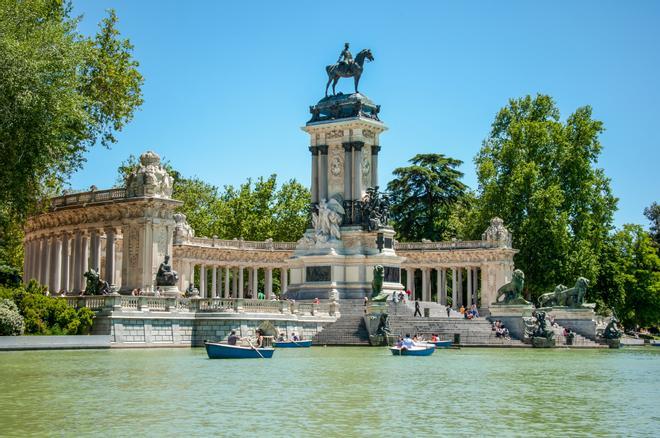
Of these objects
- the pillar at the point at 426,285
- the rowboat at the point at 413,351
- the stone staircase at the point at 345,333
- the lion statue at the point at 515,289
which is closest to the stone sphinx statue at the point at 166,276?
the stone staircase at the point at 345,333

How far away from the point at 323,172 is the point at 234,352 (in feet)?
102

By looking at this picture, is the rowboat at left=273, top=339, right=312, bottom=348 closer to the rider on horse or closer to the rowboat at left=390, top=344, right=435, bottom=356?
the rowboat at left=390, top=344, right=435, bottom=356

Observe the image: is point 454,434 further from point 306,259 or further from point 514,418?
point 306,259

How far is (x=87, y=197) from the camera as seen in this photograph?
6003 cm

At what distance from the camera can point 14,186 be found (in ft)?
145

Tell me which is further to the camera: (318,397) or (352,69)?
(352,69)

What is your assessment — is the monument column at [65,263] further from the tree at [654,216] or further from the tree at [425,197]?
the tree at [654,216]

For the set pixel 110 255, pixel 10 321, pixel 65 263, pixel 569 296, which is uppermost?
pixel 110 255

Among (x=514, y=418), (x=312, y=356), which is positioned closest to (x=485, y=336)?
(x=312, y=356)

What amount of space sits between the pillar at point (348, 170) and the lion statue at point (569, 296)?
49.9 feet

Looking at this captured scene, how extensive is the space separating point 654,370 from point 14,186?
27.9 m

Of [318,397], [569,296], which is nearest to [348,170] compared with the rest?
[569,296]

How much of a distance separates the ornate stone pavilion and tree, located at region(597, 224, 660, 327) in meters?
9.88

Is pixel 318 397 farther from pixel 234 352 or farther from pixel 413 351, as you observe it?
pixel 413 351
